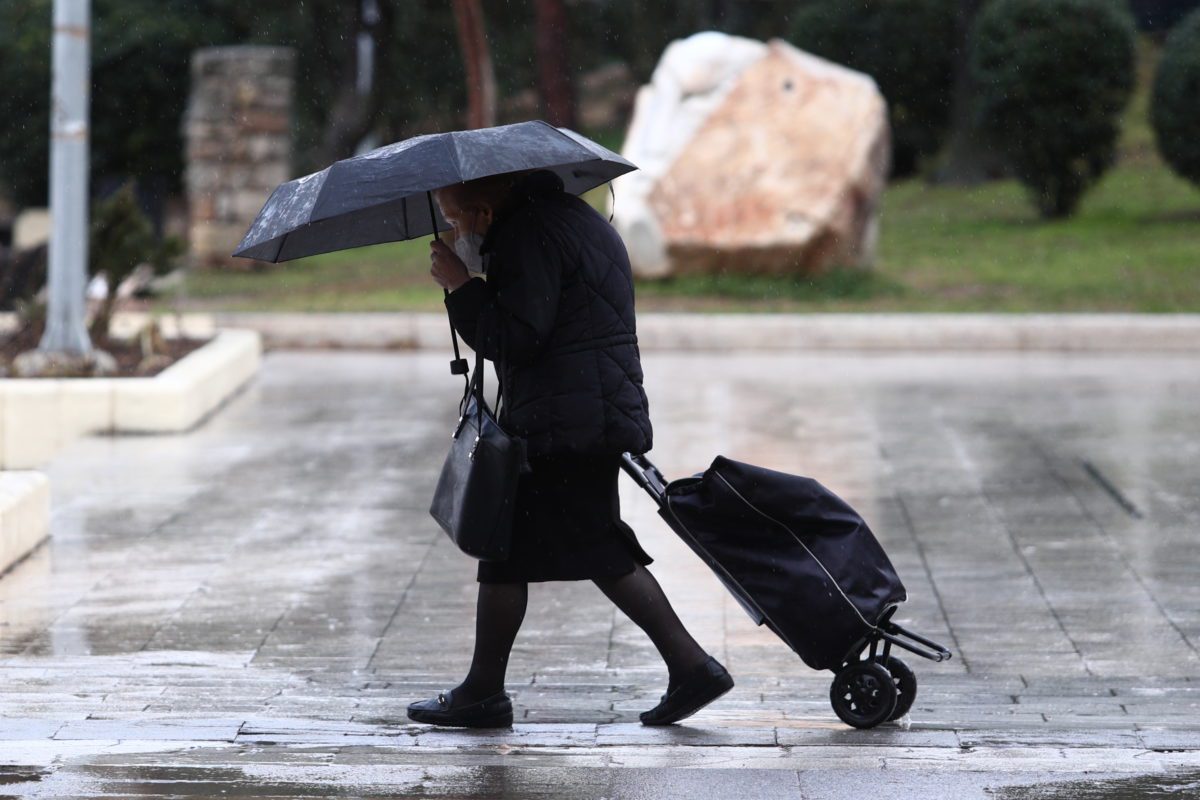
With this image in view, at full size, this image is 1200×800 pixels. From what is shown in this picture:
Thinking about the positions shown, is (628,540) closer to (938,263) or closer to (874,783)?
(874,783)

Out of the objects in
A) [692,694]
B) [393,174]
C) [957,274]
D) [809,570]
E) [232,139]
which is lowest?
[957,274]

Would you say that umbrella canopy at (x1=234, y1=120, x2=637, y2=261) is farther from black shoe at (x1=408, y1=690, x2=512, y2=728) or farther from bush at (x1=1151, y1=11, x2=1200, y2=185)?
bush at (x1=1151, y1=11, x2=1200, y2=185)

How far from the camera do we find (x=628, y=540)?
5.05 meters

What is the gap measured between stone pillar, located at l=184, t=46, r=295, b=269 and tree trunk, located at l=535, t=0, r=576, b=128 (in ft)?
12.7

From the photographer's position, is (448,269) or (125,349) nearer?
(448,269)

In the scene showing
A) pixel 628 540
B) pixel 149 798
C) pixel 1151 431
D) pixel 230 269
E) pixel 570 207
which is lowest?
pixel 230 269

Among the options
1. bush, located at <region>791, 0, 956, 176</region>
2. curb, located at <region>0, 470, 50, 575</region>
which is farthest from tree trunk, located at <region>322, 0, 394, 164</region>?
curb, located at <region>0, 470, 50, 575</region>

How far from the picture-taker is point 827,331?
48.7 ft

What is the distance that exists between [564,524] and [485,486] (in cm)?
26

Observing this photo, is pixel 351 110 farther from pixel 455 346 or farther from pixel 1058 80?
pixel 455 346

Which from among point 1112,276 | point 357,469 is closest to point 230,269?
point 1112,276

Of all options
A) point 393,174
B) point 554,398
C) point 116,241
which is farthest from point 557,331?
point 116,241

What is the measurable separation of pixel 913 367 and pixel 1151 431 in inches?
127

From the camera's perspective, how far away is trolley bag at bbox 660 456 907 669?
493cm
